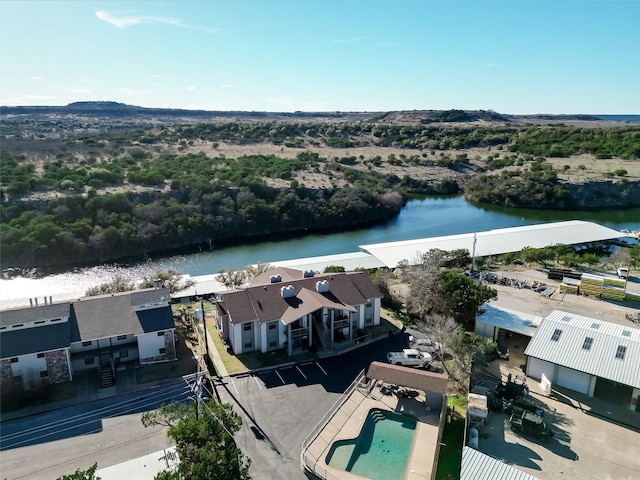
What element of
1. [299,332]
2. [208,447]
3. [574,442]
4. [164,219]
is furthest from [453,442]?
[164,219]

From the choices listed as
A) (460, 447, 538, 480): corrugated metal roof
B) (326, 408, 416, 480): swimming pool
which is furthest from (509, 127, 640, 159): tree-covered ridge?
(460, 447, 538, 480): corrugated metal roof

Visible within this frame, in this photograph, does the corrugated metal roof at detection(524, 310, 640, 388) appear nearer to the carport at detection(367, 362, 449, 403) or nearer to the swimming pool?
the carport at detection(367, 362, 449, 403)

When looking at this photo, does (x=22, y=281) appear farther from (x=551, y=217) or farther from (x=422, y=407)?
(x=551, y=217)

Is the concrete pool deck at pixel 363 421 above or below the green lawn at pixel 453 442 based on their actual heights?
above

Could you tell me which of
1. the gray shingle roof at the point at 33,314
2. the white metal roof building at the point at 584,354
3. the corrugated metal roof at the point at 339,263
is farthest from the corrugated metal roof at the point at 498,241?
the gray shingle roof at the point at 33,314

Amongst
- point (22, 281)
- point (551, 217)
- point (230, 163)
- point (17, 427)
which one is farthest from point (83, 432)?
point (551, 217)

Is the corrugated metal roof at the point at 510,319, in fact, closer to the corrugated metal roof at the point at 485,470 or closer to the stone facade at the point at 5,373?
the corrugated metal roof at the point at 485,470
